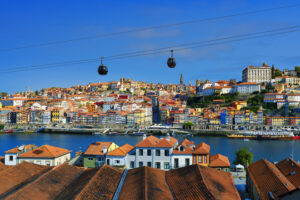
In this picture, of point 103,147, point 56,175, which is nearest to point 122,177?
point 56,175

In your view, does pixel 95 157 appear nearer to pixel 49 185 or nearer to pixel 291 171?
pixel 49 185

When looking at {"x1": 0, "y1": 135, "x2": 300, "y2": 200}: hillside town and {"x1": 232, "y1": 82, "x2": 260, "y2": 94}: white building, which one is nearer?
{"x1": 0, "y1": 135, "x2": 300, "y2": 200}: hillside town

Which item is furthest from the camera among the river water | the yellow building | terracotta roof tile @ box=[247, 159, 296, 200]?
the yellow building

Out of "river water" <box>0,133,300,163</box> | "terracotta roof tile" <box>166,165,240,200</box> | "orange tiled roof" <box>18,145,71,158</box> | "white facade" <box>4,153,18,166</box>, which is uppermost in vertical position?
"terracotta roof tile" <box>166,165,240,200</box>

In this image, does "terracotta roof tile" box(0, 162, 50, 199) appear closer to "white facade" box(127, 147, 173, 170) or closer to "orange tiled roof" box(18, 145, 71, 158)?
"orange tiled roof" box(18, 145, 71, 158)

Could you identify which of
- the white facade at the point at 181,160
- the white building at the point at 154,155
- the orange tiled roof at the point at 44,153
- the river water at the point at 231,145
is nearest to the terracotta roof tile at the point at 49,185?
the white building at the point at 154,155

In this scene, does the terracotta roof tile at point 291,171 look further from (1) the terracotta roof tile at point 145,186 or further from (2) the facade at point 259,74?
(2) the facade at point 259,74

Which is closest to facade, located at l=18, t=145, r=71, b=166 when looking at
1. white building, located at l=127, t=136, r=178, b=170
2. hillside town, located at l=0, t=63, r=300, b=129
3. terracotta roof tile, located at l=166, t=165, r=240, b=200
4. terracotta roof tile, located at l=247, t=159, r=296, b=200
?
white building, located at l=127, t=136, r=178, b=170

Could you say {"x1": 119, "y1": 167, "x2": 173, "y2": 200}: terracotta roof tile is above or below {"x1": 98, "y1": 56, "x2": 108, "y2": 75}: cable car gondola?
below
